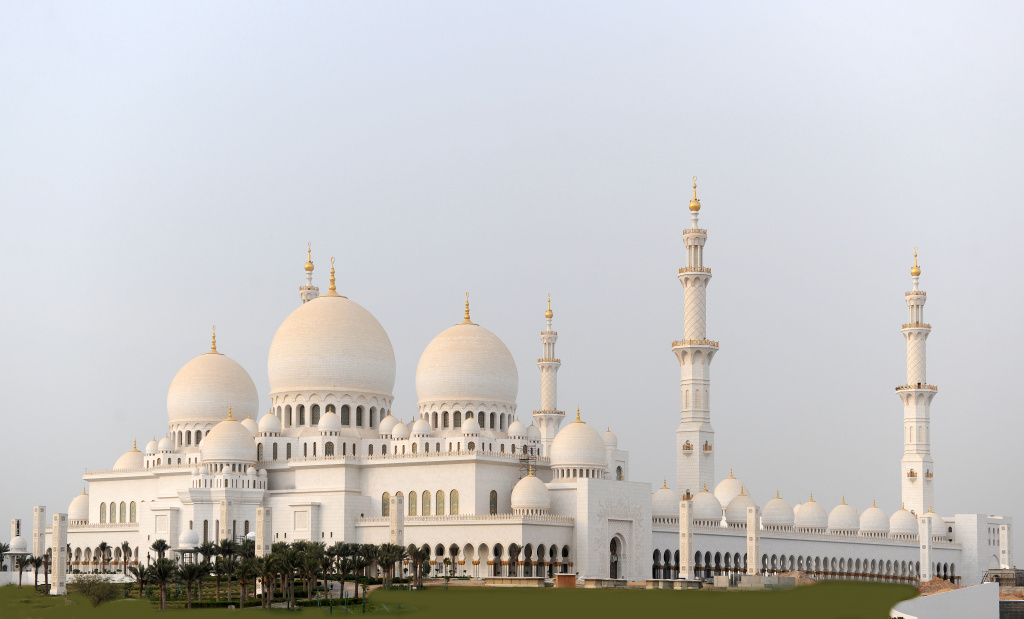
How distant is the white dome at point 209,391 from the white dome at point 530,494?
1939 cm

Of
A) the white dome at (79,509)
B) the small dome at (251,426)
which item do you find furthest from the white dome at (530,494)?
the white dome at (79,509)

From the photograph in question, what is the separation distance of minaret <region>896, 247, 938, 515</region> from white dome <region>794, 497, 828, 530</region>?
26.2 ft

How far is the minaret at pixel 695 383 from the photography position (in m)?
78.4

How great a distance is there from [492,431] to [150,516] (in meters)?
17.9

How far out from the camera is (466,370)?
76.6 metres

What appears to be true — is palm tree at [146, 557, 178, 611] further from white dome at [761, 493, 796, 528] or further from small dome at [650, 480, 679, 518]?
white dome at [761, 493, 796, 528]

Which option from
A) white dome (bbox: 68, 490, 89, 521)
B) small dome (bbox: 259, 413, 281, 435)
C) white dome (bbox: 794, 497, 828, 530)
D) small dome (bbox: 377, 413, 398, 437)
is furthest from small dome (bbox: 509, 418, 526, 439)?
white dome (bbox: 68, 490, 89, 521)

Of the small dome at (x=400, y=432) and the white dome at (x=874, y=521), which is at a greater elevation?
the small dome at (x=400, y=432)

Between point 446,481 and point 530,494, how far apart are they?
16.1ft

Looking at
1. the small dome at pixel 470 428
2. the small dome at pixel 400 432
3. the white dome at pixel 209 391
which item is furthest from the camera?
the white dome at pixel 209 391

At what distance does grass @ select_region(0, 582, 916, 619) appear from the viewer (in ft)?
173

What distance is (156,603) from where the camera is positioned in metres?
56.6

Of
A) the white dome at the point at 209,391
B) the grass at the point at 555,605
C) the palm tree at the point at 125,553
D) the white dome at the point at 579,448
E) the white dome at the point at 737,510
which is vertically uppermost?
the white dome at the point at 209,391

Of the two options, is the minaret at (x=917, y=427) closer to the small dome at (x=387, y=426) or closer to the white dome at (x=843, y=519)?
the white dome at (x=843, y=519)
